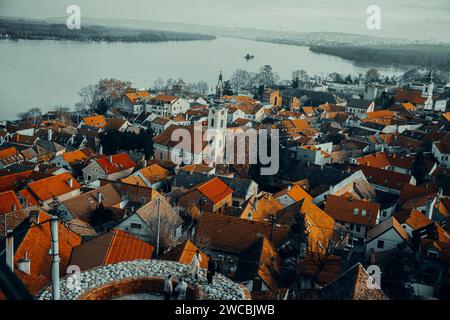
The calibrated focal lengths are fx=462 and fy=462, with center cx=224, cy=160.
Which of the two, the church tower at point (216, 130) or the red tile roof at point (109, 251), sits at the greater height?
the church tower at point (216, 130)

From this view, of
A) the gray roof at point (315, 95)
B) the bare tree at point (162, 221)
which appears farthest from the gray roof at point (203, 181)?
the gray roof at point (315, 95)

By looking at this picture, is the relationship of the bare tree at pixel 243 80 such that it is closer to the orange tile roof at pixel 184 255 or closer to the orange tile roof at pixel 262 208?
the orange tile roof at pixel 262 208

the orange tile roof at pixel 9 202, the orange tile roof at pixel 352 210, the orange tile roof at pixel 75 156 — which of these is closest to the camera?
the orange tile roof at pixel 9 202

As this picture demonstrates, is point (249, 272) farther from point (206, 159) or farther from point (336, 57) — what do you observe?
point (336, 57)

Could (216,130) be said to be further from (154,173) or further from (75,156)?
(75,156)
